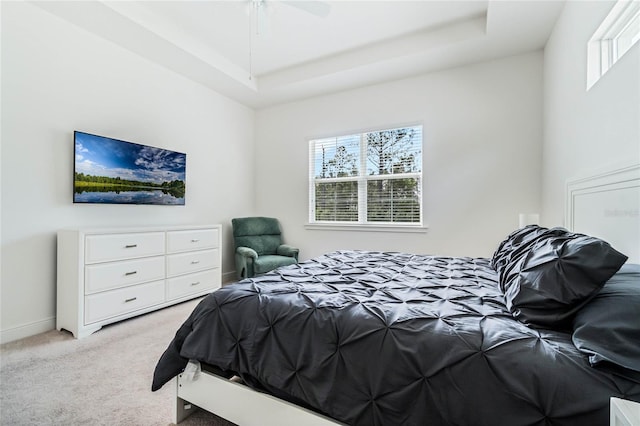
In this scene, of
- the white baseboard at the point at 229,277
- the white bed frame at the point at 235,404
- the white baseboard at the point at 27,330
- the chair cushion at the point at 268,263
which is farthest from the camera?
the white baseboard at the point at 229,277

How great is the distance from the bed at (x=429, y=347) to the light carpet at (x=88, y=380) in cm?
30

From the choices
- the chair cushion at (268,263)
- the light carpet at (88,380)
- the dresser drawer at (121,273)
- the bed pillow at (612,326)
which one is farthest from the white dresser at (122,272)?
the bed pillow at (612,326)

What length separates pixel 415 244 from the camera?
3.75m

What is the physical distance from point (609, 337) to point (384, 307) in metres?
0.66

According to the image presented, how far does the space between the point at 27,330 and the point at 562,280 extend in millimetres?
3670

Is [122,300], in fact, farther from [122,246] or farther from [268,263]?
[268,263]

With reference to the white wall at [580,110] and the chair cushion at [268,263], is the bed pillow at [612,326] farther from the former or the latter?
the chair cushion at [268,263]

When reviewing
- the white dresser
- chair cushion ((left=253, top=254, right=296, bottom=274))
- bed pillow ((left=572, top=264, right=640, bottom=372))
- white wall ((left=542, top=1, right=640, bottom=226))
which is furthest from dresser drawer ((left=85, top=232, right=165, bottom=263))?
white wall ((left=542, top=1, right=640, bottom=226))

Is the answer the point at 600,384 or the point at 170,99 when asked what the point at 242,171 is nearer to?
the point at 170,99

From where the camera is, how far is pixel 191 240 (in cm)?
337

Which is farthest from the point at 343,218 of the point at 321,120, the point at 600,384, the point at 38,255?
the point at 600,384

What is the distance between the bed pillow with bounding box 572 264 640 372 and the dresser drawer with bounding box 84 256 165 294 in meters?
3.15

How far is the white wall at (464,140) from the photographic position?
3.21 metres

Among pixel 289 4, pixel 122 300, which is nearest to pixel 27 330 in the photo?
pixel 122 300
